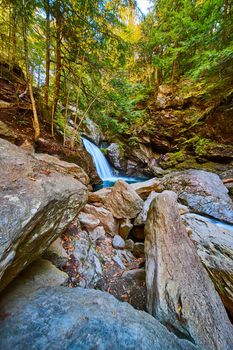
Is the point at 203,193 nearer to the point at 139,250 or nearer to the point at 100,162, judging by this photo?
the point at 139,250

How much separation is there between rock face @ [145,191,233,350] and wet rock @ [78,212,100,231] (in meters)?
1.39

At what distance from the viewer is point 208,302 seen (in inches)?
73.9

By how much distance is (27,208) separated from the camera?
1.18 meters

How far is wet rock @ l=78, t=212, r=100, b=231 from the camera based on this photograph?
3541 mm

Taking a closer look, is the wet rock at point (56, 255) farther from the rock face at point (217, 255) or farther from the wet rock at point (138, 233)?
the rock face at point (217, 255)

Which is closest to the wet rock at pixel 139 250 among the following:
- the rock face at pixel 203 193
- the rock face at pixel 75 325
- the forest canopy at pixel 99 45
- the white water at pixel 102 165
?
the rock face at pixel 75 325

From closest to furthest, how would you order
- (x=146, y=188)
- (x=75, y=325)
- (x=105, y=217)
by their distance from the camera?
(x=75, y=325)
(x=105, y=217)
(x=146, y=188)

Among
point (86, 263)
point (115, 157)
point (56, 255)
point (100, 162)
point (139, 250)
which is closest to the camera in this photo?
point (56, 255)

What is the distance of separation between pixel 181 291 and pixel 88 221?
2.29 m

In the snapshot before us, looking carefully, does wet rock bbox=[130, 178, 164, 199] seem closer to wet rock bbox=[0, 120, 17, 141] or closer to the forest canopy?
the forest canopy

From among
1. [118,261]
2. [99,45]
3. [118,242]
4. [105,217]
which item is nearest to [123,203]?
[105,217]

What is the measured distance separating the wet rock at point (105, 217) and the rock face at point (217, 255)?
1.74 m

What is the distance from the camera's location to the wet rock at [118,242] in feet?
11.7

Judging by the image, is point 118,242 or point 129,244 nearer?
point 118,242
